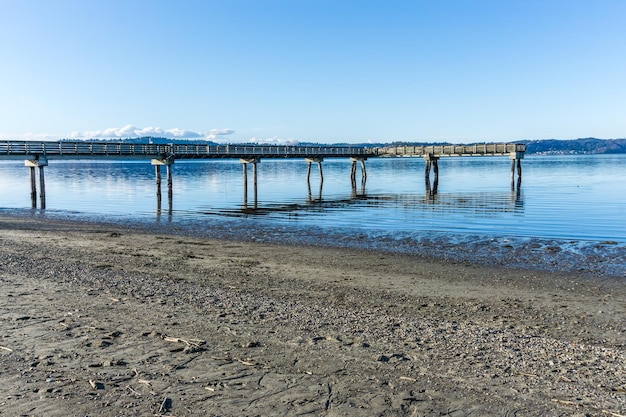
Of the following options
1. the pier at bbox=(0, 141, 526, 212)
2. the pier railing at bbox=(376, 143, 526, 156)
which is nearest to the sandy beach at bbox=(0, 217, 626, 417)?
the pier at bbox=(0, 141, 526, 212)

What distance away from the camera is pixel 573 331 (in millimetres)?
9016

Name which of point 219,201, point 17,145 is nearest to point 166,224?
point 219,201

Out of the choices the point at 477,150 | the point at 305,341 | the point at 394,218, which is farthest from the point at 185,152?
the point at 305,341

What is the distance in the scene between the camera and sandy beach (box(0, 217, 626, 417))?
5.99 metres

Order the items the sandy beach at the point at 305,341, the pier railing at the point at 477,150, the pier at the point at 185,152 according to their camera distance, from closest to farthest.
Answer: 1. the sandy beach at the point at 305,341
2. the pier at the point at 185,152
3. the pier railing at the point at 477,150

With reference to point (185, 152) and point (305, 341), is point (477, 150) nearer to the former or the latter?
point (185, 152)

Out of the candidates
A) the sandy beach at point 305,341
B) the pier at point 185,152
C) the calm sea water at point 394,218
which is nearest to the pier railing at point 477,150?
the pier at point 185,152

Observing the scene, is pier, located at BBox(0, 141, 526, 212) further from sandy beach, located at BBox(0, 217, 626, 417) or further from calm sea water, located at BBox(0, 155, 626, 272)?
sandy beach, located at BBox(0, 217, 626, 417)

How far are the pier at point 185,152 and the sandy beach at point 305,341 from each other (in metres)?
28.4

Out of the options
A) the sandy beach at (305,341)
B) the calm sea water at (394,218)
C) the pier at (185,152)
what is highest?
the pier at (185,152)

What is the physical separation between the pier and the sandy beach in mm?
28407

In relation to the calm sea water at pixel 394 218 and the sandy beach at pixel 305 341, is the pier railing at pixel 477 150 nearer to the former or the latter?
the calm sea water at pixel 394 218

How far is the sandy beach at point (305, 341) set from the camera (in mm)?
5992

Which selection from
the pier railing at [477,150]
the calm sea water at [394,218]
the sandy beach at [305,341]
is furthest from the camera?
the pier railing at [477,150]
